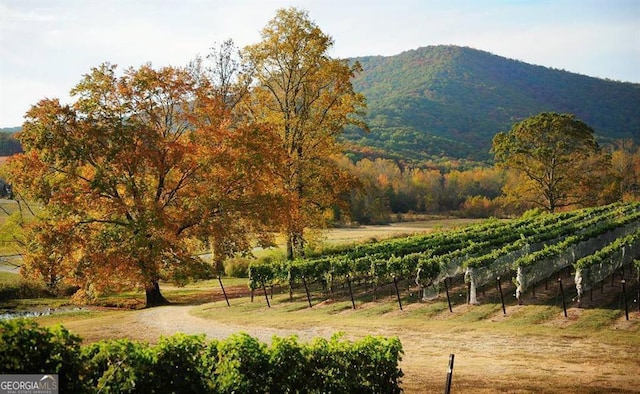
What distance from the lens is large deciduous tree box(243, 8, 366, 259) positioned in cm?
3781

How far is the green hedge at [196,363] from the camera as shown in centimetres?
902

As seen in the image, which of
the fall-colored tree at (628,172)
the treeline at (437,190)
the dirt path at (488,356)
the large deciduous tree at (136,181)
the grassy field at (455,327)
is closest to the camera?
the dirt path at (488,356)

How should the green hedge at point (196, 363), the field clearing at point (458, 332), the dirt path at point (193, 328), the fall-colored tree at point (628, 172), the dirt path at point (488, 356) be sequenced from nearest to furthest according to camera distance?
the green hedge at point (196, 363) → the dirt path at point (488, 356) → the field clearing at point (458, 332) → the dirt path at point (193, 328) → the fall-colored tree at point (628, 172)

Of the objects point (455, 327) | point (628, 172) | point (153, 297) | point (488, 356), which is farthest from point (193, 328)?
point (628, 172)

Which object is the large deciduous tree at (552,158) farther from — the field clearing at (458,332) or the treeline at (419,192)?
the field clearing at (458,332)

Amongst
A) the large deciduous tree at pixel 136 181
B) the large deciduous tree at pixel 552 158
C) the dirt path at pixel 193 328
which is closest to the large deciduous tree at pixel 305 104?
the large deciduous tree at pixel 136 181

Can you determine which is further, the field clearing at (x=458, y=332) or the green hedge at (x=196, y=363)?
the field clearing at (x=458, y=332)

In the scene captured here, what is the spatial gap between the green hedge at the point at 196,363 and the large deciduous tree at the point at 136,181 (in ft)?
60.8

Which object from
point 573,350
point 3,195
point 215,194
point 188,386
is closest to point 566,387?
point 573,350

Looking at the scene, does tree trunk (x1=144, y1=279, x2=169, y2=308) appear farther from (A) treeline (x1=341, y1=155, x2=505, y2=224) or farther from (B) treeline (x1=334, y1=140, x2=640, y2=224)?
(A) treeline (x1=341, y1=155, x2=505, y2=224)

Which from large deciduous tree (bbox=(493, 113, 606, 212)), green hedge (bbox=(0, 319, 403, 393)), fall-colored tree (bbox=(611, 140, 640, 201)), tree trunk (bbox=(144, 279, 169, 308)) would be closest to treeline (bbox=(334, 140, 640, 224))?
fall-colored tree (bbox=(611, 140, 640, 201))

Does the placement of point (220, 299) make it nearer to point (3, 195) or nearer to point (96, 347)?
point (96, 347)

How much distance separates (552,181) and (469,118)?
126584 mm

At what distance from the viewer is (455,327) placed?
69.6 feet
